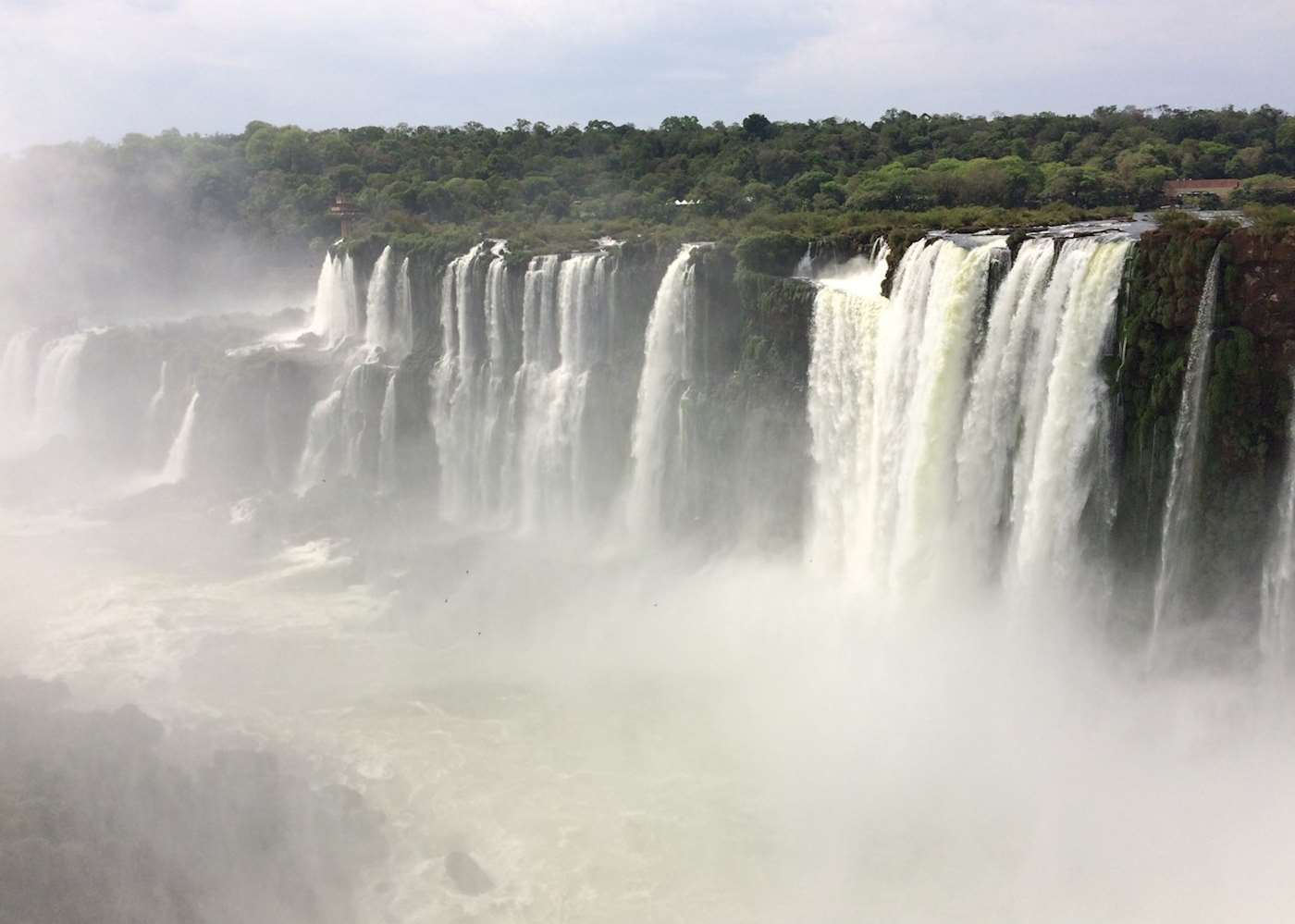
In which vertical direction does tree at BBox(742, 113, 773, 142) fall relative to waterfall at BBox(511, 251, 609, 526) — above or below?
above

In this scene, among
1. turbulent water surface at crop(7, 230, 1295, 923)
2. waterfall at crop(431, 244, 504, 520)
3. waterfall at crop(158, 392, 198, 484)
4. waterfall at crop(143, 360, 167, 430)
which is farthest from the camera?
waterfall at crop(143, 360, 167, 430)

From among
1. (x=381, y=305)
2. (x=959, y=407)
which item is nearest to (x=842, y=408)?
(x=959, y=407)

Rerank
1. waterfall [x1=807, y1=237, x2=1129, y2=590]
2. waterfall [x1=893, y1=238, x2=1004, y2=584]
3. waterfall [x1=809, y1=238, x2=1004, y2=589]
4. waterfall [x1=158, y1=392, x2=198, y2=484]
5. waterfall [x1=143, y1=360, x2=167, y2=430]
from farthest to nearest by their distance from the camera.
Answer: waterfall [x1=143, y1=360, x2=167, y2=430] → waterfall [x1=158, y1=392, x2=198, y2=484] → waterfall [x1=809, y1=238, x2=1004, y2=589] → waterfall [x1=893, y1=238, x2=1004, y2=584] → waterfall [x1=807, y1=237, x2=1129, y2=590]

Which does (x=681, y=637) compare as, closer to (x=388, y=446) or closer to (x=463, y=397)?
(x=463, y=397)

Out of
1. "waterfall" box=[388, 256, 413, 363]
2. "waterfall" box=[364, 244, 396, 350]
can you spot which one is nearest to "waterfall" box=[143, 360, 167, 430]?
"waterfall" box=[364, 244, 396, 350]

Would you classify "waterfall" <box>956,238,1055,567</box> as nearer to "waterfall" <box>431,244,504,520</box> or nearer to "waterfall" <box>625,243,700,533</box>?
"waterfall" <box>625,243,700,533</box>

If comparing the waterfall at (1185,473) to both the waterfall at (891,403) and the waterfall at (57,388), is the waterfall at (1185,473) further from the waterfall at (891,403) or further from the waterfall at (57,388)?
the waterfall at (57,388)

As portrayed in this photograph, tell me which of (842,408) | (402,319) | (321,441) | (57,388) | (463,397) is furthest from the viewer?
(57,388)
